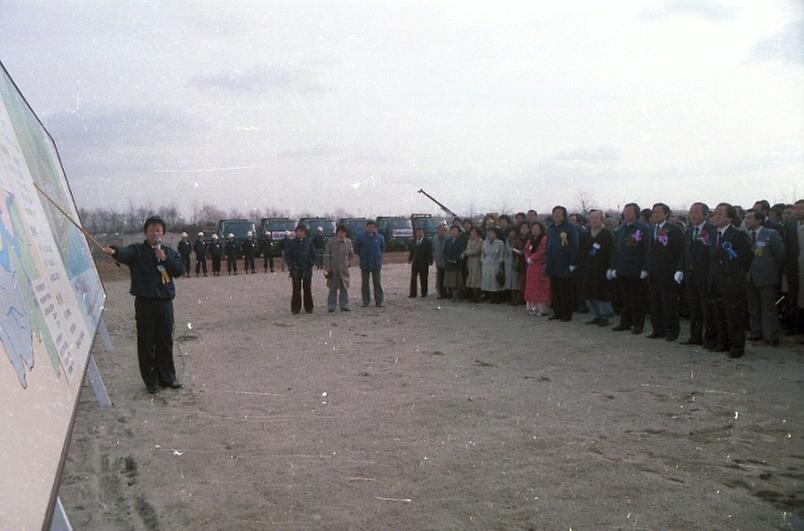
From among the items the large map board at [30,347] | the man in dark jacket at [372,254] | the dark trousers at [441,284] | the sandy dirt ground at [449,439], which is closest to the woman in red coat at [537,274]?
the sandy dirt ground at [449,439]

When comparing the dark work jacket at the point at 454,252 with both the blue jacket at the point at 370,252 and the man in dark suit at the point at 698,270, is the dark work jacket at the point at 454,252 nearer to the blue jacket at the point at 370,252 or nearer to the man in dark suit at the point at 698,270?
the blue jacket at the point at 370,252

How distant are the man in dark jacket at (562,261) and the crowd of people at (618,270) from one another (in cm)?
2

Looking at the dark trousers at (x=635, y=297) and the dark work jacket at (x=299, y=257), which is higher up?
the dark work jacket at (x=299, y=257)

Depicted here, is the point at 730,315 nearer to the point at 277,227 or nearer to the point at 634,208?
the point at 634,208

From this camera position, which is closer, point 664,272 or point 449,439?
point 449,439

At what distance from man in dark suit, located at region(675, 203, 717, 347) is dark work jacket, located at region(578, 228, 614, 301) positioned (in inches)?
61.8

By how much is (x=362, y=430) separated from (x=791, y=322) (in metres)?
6.63

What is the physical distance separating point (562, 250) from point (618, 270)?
141 centimetres

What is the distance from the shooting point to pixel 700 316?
7953 millimetres

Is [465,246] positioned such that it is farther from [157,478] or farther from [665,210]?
[157,478]

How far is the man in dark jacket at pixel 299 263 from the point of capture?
11.6 meters

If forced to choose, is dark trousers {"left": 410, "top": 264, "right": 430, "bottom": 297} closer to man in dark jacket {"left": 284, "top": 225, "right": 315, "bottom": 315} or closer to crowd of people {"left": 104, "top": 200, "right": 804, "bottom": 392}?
crowd of people {"left": 104, "top": 200, "right": 804, "bottom": 392}

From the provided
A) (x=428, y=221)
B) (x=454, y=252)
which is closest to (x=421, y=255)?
(x=454, y=252)

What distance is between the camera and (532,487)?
3.74m
